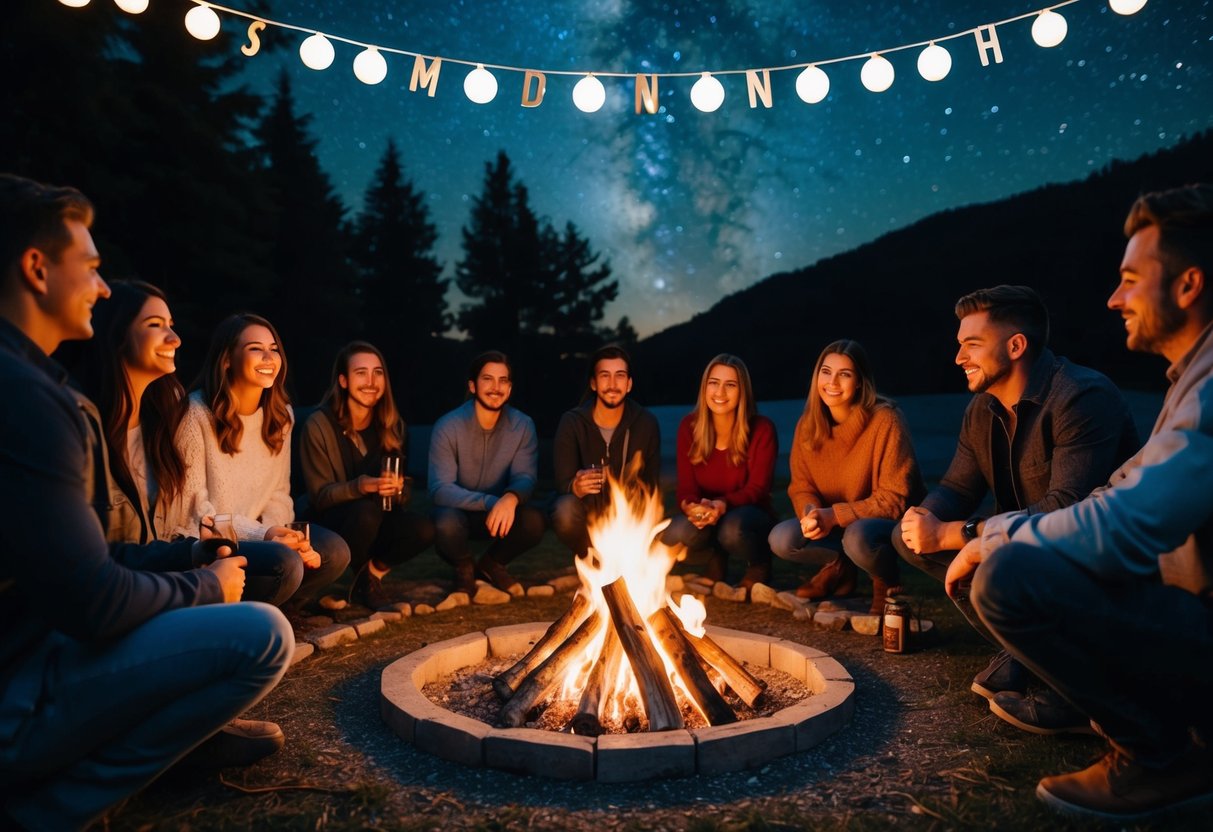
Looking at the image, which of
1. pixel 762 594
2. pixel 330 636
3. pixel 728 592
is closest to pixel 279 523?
pixel 330 636

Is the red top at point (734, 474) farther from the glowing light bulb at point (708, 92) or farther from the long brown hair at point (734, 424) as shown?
the glowing light bulb at point (708, 92)

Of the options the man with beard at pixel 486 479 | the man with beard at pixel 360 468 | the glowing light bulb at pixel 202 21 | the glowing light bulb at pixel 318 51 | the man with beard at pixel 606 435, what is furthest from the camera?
the man with beard at pixel 606 435

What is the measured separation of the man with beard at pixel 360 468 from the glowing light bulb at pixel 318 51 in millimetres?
1774

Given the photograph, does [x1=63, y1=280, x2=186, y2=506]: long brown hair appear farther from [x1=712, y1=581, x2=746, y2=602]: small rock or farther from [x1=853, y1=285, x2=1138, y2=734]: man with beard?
[x1=712, y1=581, x2=746, y2=602]: small rock

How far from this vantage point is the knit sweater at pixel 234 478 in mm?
4488

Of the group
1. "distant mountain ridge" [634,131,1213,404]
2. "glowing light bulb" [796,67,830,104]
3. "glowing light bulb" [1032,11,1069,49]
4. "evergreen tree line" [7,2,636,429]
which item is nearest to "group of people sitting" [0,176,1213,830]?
"glowing light bulb" [796,67,830,104]

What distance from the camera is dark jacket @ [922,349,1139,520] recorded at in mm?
3672

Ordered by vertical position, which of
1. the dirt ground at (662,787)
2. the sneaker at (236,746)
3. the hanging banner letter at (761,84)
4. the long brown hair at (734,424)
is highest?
the hanging banner letter at (761,84)

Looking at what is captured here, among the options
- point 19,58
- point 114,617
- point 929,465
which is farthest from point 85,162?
point 929,465

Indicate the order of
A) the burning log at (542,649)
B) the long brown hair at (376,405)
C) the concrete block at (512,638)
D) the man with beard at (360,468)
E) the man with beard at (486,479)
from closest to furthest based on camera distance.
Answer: the burning log at (542,649), the concrete block at (512,638), the man with beard at (360,468), the long brown hair at (376,405), the man with beard at (486,479)

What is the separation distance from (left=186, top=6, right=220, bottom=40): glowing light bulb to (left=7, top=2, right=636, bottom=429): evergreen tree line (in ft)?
26.9

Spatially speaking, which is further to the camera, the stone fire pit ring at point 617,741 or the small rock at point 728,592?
the small rock at point 728,592

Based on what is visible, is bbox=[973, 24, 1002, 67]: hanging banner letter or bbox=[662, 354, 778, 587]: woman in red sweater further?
bbox=[662, 354, 778, 587]: woman in red sweater

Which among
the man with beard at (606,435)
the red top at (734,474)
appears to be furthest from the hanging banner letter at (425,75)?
the red top at (734,474)
